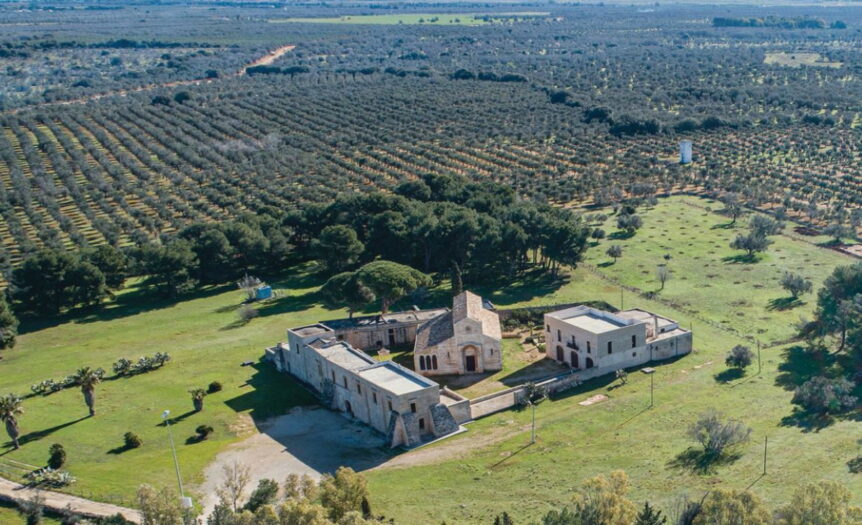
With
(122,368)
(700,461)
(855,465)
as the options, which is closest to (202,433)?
(122,368)

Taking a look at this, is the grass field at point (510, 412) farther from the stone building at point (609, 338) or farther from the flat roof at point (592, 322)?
the flat roof at point (592, 322)

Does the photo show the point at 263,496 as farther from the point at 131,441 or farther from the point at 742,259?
the point at 742,259

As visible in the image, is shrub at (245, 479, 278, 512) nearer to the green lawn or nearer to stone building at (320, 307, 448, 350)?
the green lawn

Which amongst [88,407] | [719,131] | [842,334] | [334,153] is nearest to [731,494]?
[842,334]

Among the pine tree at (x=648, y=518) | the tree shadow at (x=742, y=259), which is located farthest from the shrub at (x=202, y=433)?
the tree shadow at (x=742, y=259)

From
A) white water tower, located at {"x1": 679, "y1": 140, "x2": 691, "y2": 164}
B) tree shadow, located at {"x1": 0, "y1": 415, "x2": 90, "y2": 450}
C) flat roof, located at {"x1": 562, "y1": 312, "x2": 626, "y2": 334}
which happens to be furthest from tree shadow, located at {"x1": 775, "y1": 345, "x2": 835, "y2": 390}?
white water tower, located at {"x1": 679, "y1": 140, "x2": 691, "y2": 164}
